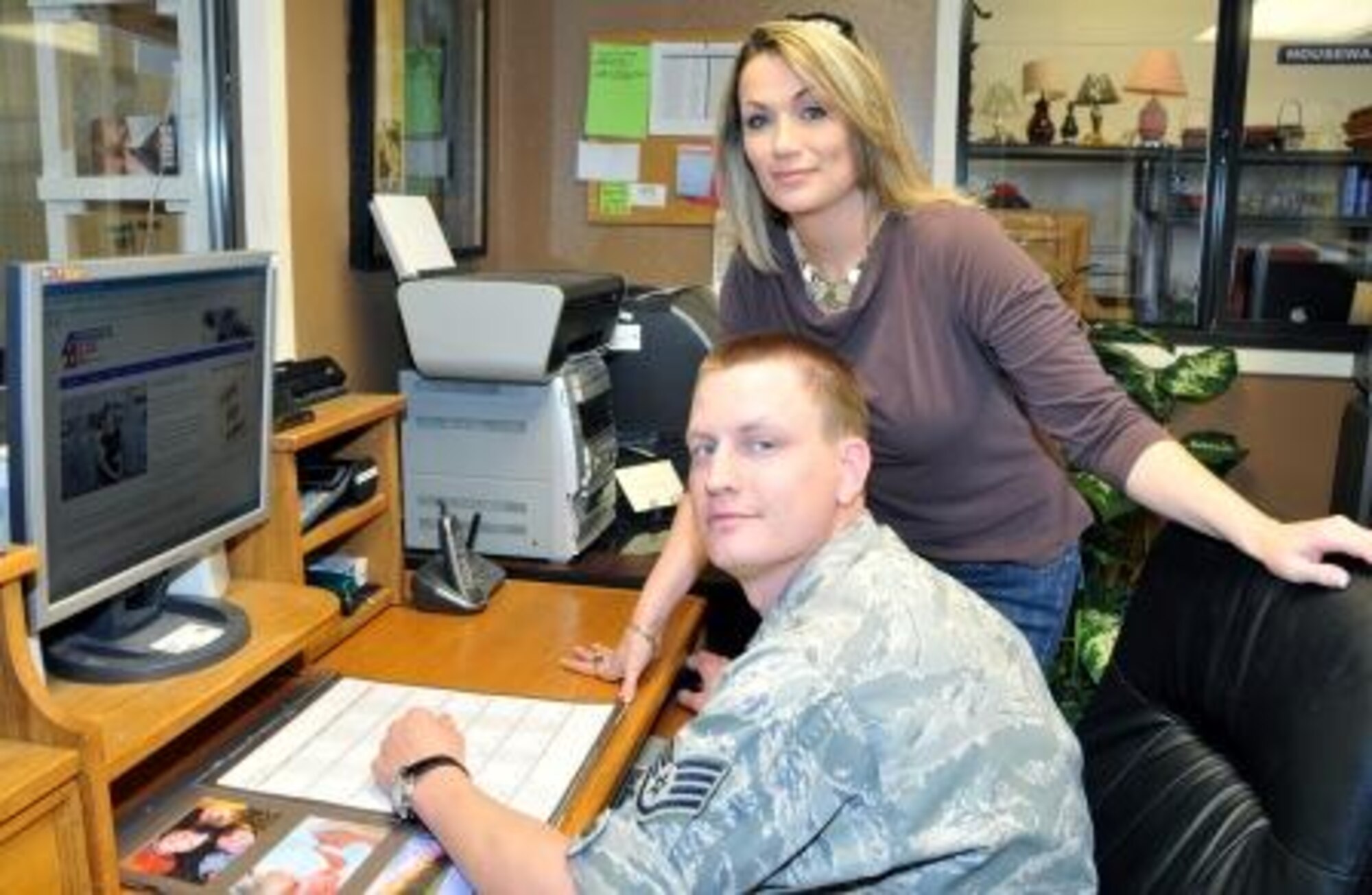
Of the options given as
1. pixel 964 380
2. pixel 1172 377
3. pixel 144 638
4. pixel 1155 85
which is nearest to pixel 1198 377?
pixel 1172 377

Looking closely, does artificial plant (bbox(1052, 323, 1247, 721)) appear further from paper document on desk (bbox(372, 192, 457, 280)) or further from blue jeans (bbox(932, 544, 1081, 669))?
paper document on desk (bbox(372, 192, 457, 280))

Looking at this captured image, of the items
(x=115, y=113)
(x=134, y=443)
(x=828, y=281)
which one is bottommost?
(x=134, y=443)

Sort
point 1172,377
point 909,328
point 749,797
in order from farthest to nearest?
1. point 1172,377
2. point 909,328
3. point 749,797

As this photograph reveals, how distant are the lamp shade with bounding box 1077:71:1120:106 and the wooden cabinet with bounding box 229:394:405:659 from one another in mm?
2645

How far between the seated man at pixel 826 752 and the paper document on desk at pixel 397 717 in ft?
0.52

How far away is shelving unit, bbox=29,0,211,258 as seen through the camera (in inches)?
70.7

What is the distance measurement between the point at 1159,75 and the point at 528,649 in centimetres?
275

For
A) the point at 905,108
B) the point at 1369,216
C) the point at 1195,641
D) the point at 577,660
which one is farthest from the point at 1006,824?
the point at 1369,216

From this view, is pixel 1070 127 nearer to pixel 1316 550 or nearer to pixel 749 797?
pixel 1316 550

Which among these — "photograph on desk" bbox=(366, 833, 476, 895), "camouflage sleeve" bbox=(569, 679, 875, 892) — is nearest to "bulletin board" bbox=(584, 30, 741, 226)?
"photograph on desk" bbox=(366, 833, 476, 895)

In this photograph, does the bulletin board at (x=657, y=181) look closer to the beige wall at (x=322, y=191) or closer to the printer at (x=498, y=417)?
the beige wall at (x=322, y=191)

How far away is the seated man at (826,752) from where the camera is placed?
947mm

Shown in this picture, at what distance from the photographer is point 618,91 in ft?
10.2

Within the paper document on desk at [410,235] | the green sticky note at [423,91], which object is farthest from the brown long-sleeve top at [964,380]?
the green sticky note at [423,91]
